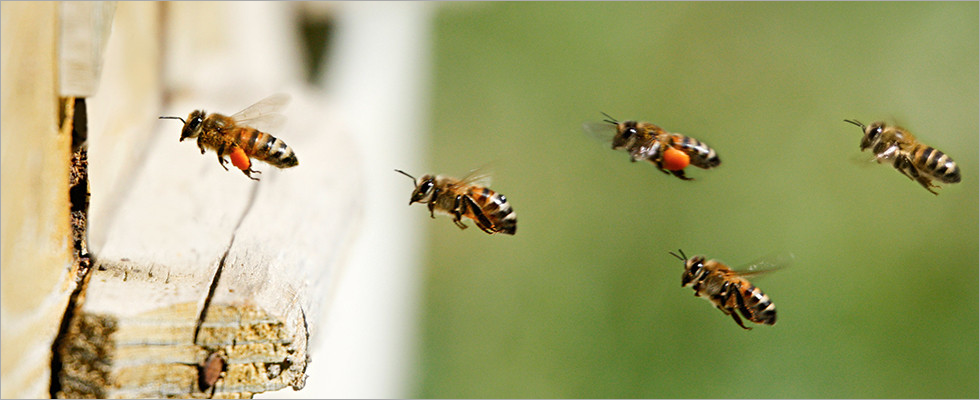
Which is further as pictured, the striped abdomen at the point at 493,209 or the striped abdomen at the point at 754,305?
the striped abdomen at the point at 754,305

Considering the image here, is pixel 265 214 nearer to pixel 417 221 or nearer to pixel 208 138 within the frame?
pixel 208 138

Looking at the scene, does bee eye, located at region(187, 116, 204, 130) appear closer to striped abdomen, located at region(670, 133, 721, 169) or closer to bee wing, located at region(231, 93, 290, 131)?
bee wing, located at region(231, 93, 290, 131)

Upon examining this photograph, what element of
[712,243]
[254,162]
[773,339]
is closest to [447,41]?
[712,243]

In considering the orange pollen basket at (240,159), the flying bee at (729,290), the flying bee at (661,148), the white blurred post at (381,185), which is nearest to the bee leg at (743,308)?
the flying bee at (729,290)

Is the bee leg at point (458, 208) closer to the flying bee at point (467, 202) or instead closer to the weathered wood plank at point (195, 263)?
the flying bee at point (467, 202)

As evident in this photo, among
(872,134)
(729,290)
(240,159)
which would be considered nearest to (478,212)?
(240,159)

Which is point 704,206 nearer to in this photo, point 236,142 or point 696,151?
point 696,151
